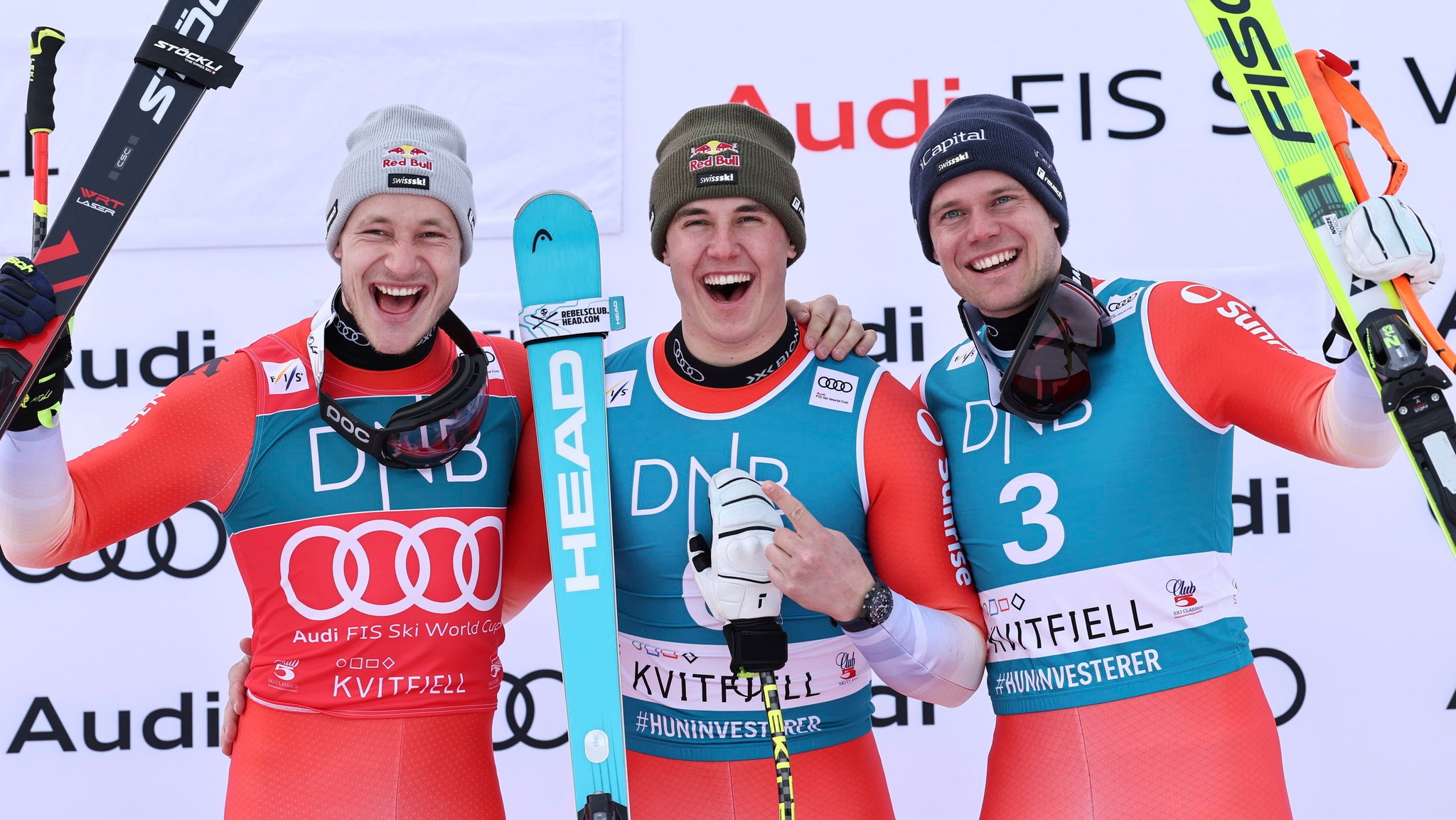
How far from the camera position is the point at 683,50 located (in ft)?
10.3

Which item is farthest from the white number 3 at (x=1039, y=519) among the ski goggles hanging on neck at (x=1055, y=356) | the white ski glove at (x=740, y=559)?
the white ski glove at (x=740, y=559)

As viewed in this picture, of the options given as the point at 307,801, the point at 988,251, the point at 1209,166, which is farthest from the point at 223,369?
the point at 1209,166

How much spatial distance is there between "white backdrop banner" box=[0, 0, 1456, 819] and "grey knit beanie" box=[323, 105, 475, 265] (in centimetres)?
118

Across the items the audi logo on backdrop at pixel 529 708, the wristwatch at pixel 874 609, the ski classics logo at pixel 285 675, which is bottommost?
the wristwatch at pixel 874 609

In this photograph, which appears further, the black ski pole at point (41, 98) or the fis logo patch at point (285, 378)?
the fis logo patch at point (285, 378)

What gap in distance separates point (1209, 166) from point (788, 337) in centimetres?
180

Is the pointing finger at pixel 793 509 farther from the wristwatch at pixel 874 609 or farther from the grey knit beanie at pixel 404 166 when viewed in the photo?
the grey knit beanie at pixel 404 166

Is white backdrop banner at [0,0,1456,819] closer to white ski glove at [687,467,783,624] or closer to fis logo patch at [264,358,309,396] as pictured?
fis logo patch at [264,358,309,396]

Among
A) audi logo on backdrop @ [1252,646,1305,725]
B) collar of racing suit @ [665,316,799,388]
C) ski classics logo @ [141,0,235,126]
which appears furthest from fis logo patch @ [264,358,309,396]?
audi logo on backdrop @ [1252,646,1305,725]

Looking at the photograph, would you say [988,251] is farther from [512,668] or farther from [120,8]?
[120,8]

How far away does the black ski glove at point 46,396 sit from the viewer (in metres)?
1.54

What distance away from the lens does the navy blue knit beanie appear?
1853 millimetres

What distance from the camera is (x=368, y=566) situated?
5.89 feet

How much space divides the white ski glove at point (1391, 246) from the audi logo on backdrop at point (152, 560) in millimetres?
2973
